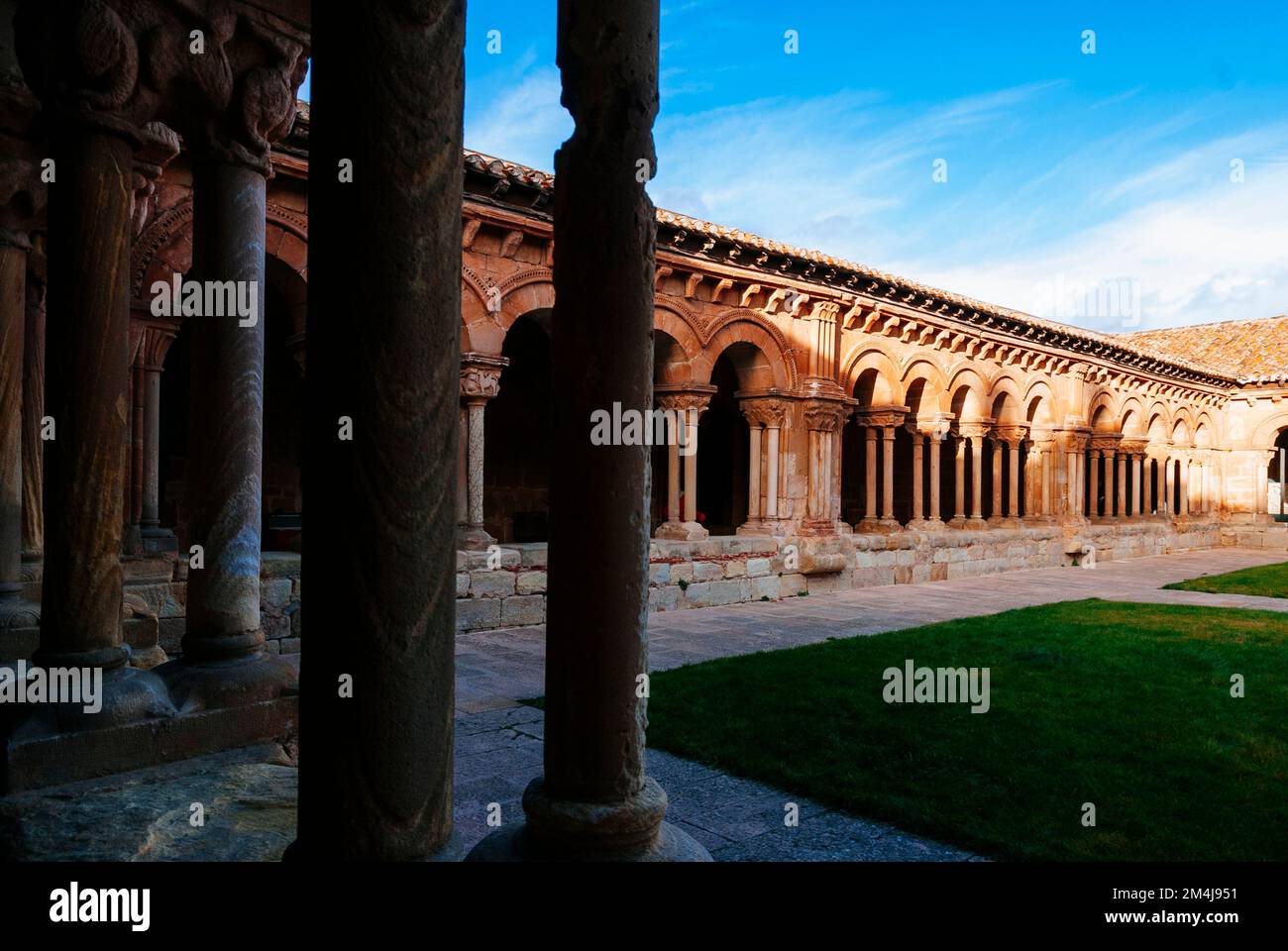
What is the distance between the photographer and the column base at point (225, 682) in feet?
10.9

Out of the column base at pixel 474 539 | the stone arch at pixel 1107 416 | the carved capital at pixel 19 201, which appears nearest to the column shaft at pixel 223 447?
the carved capital at pixel 19 201

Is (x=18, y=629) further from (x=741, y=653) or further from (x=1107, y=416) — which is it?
(x=1107, y=416)

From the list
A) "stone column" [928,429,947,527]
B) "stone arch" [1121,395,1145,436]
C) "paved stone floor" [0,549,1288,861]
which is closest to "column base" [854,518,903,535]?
"stone column" [928,429,947,527]

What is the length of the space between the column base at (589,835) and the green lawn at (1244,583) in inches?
478

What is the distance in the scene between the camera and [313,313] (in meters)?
1.93

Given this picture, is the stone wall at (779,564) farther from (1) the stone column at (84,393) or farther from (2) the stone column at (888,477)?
(1) the stone column at (84,393)

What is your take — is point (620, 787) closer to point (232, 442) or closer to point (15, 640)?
point (232, 442)

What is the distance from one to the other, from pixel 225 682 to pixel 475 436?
5.38 m

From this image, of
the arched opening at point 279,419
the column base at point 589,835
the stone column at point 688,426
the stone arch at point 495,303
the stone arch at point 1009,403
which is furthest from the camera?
the stone arch at point 1009,403

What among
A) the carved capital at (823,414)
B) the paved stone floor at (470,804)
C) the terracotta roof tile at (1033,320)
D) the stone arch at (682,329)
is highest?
the terracotta roof tile at (1033,320)

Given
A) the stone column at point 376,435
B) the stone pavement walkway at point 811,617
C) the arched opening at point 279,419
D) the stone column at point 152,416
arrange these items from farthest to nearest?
1. the arched opening at point 279,419
2. the stone column at point 152,416
3. the stone pavement walkway at point 811,617
4. the stone column at point 376,435

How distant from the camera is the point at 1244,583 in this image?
12961 millimetres

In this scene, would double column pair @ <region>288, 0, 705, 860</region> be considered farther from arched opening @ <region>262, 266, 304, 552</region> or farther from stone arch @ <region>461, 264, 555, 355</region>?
arched opening @ <region>262, 266, 304, 552</region>

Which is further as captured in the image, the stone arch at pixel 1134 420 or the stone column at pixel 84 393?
the stone arch at pixel 1134 420
